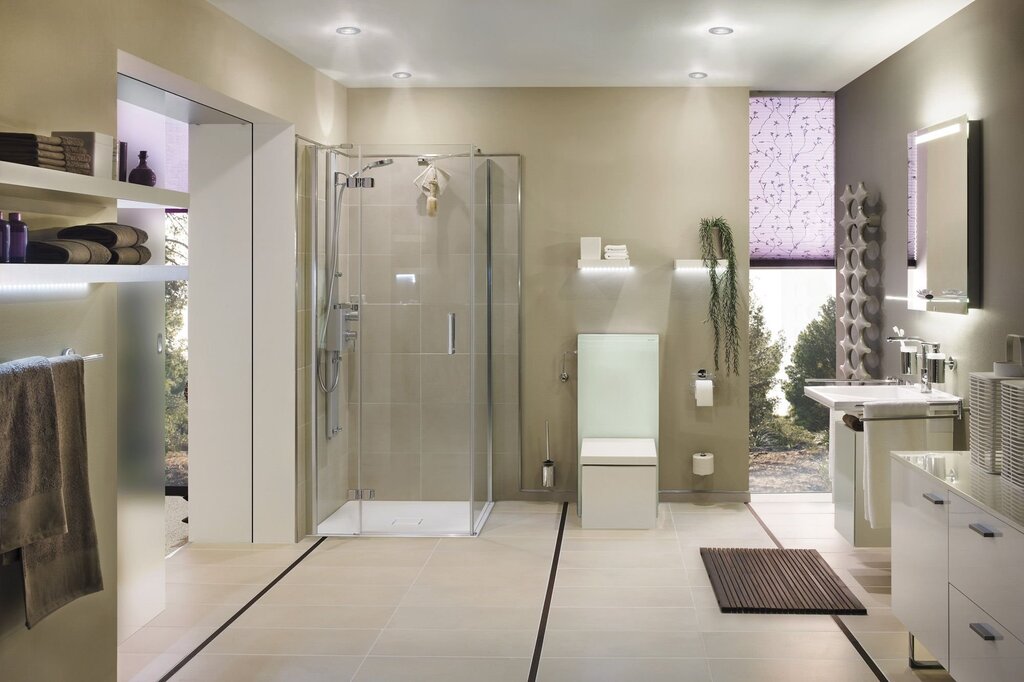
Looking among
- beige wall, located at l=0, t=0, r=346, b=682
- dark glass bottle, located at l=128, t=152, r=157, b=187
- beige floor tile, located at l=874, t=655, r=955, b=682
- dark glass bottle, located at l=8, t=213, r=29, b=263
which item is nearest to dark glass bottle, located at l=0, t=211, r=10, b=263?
dark glass bottle, located at l=8, t=213, r=29, b=263

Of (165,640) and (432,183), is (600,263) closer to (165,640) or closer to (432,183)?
(432,183)

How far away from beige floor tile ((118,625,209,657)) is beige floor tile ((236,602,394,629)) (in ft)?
0.57

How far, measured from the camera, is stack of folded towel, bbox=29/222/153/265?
2471 mm

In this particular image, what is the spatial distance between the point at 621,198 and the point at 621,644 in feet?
9.85

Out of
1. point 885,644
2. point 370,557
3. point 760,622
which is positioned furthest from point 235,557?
point 885,644

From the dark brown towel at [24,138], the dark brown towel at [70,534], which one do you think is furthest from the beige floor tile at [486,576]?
the dark brown towel at [24,138]

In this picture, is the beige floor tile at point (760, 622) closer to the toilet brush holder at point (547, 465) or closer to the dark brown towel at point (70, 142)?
the toilet brush holder at point (547, 465)

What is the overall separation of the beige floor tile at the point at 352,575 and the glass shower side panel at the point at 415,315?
55 centimetres

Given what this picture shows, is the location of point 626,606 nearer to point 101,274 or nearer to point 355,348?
point 355,348

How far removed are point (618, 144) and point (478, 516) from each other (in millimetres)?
2433

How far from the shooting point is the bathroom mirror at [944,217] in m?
3.99

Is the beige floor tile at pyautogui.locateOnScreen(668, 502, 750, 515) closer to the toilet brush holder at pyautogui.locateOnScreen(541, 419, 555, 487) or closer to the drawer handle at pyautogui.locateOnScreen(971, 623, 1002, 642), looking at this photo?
the toilet brush holder at pyautogui.locateOnScreen(541, 419, 555, 487)

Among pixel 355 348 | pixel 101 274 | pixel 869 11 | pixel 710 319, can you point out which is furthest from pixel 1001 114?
pixel 101 274

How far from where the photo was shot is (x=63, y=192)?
2689mm
